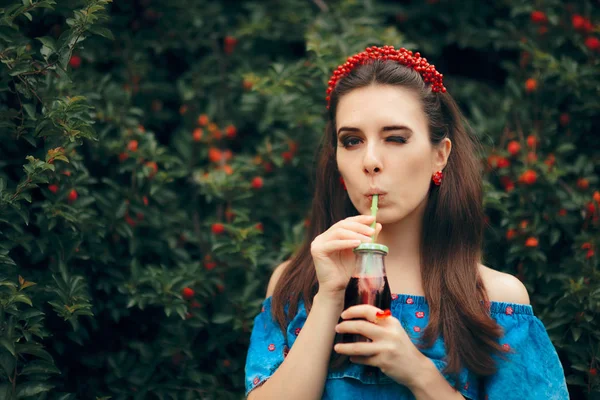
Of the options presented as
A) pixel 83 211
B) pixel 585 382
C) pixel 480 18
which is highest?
pixel 480 18

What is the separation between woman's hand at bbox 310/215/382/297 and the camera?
1935 millimetres

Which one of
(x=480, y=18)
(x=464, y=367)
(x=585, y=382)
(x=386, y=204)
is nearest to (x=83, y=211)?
(x=386, y=204)

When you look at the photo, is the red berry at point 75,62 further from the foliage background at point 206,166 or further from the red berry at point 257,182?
the red berry at point 257,182

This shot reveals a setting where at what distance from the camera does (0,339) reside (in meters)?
2.17

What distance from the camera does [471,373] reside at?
7.00 ft

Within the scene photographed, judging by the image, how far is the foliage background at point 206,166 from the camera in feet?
8.00

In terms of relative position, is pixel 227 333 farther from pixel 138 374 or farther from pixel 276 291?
pixel 276 291

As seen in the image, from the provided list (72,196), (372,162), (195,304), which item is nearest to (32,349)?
(72,196)

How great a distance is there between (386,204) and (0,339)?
4.20ft

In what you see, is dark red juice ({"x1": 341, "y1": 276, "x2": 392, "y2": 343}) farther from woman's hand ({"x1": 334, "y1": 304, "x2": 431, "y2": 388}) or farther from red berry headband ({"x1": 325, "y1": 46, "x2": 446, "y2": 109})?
red berry headband ({"x1": 325, "y1": 46, "x2": 446, "y2": 109})

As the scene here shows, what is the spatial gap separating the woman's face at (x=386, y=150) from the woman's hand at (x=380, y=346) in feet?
1.37

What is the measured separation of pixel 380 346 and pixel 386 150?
2.07ft

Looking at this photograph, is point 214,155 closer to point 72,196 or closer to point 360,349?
point 72,196

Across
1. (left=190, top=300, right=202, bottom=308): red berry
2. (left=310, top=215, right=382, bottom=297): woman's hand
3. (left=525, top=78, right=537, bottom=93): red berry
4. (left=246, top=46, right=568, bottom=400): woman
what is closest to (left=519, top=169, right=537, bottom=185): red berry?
(left=525, top=78, right=537, bottom=93): red berry
